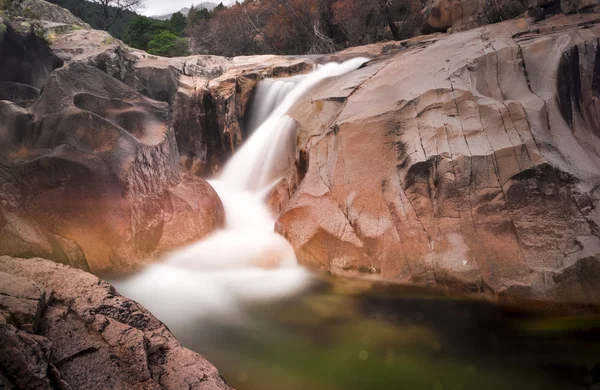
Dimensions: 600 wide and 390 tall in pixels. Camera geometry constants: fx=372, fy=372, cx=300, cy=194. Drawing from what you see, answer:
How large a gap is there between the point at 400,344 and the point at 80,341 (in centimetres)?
335

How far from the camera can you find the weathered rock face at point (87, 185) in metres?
5.44

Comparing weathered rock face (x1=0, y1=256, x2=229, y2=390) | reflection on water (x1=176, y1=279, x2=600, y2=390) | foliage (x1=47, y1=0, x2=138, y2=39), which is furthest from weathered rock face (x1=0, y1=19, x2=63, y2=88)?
foliage (x1=47, y1=0, x2=138, y2=39)

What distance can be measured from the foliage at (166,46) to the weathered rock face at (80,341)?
21.9 m

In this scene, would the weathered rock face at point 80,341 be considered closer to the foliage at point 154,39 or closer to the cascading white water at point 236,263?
the cascading white water at point 236,263

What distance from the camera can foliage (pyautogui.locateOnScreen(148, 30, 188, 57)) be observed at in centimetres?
2247

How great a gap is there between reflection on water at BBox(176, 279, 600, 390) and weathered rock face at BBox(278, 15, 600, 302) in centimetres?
42

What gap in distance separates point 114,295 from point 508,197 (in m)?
5.19

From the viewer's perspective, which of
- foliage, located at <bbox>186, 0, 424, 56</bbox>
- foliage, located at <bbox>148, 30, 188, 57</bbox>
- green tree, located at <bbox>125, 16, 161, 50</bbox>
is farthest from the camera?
green tree, located at <bbox>125, 16, 161, 50</bbox>

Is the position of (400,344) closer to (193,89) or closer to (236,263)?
(236,263)

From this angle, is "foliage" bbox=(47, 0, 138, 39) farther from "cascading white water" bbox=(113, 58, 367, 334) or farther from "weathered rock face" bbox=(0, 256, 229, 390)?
"weathered rock face" bbox=(0, 256, 229, 390)

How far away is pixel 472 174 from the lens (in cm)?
568

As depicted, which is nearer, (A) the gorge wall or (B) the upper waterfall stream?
(B) the upper waterfall stream

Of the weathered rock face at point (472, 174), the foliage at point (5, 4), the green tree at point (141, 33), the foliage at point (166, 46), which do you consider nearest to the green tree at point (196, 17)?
the green tree at point (141, 33)

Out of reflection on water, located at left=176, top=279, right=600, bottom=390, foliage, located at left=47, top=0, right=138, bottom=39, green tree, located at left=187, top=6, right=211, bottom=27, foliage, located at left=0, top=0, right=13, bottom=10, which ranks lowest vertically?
reflection on water, located at left=176, top=279, right=600, bottom=390
